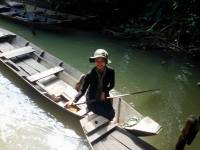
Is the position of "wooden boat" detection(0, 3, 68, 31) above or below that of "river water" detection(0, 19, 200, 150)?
above

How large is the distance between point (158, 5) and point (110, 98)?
708 cm

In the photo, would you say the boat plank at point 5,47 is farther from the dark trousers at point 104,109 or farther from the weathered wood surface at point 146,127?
the weathered wood surface at point 146,127

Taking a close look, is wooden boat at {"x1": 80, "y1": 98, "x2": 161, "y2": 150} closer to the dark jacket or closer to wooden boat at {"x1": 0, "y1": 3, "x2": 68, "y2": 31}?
the dark jacket

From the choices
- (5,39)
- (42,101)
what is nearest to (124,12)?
(5,39)

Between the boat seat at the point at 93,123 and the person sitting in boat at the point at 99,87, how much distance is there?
202 millimetres

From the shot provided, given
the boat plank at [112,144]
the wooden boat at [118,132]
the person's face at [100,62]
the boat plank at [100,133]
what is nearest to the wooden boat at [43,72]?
the wooden boat at [118,132]

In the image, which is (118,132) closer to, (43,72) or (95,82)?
(95,82)

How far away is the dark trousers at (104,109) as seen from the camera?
695cm

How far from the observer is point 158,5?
42.5 ft

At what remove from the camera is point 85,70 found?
34.3 ft

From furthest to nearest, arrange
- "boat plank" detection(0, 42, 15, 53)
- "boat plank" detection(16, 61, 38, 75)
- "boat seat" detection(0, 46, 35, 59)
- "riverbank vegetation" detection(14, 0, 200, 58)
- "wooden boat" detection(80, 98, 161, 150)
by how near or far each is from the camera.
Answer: "riverbank vegetation" detection(14, 0, 200, 58), "boat plank" detection(0, 42, 15, 53), "boat seat" detection(0, 46, 35, 59), "boat plank" detection(16, 61, 38, 75), "wooden boat" detection(80, 98, 161, 150)

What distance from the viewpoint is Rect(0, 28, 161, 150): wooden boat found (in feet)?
20.9

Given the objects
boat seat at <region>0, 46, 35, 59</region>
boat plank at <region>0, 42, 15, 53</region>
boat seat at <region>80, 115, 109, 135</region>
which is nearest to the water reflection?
boat seat at <region>80, 115, 109, 135</region>

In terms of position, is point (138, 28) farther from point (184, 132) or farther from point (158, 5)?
point (184, 132)
